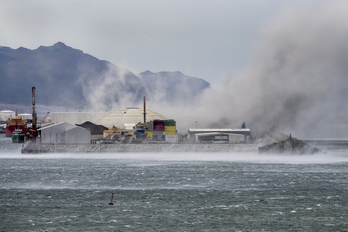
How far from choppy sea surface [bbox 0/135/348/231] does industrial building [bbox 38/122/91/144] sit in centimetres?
5228

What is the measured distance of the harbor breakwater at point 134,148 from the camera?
12938cm

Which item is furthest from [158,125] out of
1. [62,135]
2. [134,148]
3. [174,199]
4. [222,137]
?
[174,199]

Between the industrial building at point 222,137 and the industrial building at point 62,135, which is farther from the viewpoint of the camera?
the industrial building at point 222,137

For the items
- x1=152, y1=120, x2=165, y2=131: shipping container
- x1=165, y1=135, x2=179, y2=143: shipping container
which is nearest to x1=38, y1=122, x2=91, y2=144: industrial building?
x1=152, y1=120, x2=165, y2=131: shipping container

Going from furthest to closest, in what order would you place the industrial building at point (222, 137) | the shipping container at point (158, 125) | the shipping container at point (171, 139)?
the shipping container at point (158, 125) → the industrial building at point (222, 137) → the shipping container at point (171, 139)

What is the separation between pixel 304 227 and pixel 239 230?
4.89 meters

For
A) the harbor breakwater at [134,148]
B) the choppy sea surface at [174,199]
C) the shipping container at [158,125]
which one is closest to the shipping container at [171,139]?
the shipping container at [158,125]

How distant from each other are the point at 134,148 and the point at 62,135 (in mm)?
20676

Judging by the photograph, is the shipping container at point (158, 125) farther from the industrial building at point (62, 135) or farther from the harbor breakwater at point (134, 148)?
the industrial building at point (62, 135)

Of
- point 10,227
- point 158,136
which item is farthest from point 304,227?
point 158,136

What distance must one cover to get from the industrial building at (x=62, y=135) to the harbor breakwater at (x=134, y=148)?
772 centimetres

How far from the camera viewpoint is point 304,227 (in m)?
38.6

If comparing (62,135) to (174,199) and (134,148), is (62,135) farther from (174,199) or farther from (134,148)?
(174,199)

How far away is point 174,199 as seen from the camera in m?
A: 52.3
